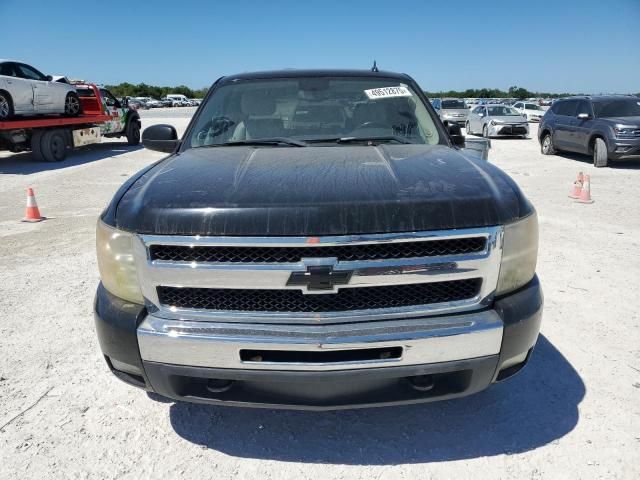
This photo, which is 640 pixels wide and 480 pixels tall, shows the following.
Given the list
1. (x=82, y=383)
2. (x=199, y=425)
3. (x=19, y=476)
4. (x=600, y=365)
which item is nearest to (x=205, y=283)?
(x=199, y=425)

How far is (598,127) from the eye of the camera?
11.9m

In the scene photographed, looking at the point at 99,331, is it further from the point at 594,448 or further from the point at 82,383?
the point at 594,448

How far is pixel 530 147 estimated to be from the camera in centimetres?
1686

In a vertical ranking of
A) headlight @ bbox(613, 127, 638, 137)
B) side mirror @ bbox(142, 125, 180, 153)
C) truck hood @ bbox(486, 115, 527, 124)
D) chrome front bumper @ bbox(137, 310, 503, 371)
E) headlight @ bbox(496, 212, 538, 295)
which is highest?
side mirror @ bbox(142, 125, 180, 153)

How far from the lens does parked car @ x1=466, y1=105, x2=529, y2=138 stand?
1936 centimetres

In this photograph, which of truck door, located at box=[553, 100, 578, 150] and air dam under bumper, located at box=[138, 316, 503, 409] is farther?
truck door, located at box=[553, 100, 578, 150]

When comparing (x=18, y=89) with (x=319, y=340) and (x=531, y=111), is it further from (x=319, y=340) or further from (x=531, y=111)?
(x=531, y=111)

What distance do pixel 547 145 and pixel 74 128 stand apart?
14607mm

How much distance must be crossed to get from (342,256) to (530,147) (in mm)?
17093

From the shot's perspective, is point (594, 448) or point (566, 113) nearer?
point (594, 448)

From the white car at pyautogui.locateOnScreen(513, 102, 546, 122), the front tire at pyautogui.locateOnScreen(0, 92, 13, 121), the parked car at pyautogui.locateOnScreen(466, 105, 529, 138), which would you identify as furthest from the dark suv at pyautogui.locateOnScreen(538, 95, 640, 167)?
the white car at pyautogui.locateOnScreen(513, 102, 546, 122)

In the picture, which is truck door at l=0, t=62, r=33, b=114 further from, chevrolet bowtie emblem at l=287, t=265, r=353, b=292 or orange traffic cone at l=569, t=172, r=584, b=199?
orange traffic cone at l=569, t=172, r=584, b=199

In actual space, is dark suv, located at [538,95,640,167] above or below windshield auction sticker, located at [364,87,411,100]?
below

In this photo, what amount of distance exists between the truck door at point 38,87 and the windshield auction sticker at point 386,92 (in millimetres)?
11868
